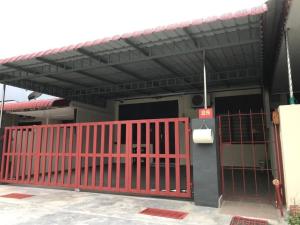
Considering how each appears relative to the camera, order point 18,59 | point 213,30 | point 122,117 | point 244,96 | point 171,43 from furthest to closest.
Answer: point 122,117 < point 244,96 < point 18,59 < point 171,43 < point 213,30

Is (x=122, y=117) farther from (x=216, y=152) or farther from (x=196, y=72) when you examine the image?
(x=216, y=152)

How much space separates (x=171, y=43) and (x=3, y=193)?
5727mm

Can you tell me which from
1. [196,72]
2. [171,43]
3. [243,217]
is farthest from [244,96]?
[243,217]

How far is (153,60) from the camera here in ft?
23.0

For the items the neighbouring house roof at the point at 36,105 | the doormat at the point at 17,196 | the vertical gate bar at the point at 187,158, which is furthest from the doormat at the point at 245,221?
the neighbouring house roof at the point at 36,105

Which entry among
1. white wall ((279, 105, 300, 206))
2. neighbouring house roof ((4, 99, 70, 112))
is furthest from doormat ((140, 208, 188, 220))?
neighbouring house roof ((4, 99, 70, 112))

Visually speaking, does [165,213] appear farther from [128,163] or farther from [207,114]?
[207,114]

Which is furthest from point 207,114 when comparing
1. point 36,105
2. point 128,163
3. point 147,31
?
point 36,105

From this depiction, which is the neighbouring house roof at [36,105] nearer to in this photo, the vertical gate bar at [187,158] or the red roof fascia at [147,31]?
the red roof fascia at [147,31]

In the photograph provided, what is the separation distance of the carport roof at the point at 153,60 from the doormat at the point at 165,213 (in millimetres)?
3388

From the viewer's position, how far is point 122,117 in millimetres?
13664

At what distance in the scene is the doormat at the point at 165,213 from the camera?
452 cm

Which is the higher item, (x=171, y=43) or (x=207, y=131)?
(x=171, y=43)

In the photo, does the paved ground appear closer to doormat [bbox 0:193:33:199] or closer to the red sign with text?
doormat [bbox 0:193:33:199]
